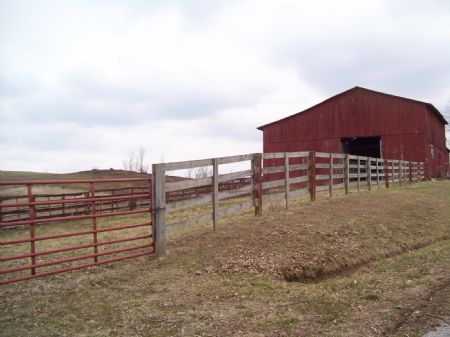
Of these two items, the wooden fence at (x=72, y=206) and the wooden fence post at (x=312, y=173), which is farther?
the wooden fence at (x=72, y=206)

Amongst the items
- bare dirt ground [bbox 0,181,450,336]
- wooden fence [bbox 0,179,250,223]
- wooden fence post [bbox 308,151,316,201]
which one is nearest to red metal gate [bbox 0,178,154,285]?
bare dirt ground [bbox 0,181,450,336]

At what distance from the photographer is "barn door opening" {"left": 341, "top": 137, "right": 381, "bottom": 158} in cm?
2977

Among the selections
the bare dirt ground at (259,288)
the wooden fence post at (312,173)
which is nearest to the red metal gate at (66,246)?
the bare dirt ground at (259,288)

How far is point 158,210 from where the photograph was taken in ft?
22.1

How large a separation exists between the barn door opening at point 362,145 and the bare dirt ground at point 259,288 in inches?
852

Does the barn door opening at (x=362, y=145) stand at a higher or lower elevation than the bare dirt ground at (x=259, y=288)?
higher

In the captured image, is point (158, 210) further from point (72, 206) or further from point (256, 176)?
point (72, 206)

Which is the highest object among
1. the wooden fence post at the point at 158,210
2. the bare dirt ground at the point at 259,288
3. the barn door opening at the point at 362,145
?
the barn door opening at the point at 362,145

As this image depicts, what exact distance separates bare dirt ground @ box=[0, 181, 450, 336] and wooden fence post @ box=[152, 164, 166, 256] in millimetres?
279

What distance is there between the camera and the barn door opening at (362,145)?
29.8 meters

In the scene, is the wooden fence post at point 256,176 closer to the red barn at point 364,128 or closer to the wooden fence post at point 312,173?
the wooden fence post at point 312,173

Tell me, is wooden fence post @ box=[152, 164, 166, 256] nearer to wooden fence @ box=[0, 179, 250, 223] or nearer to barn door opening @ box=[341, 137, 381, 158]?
wooden fence @ box=[0, 179, 250, 223]

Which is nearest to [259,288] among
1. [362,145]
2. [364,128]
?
[364,128]

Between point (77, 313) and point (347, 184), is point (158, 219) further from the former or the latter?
point (347, 184)
